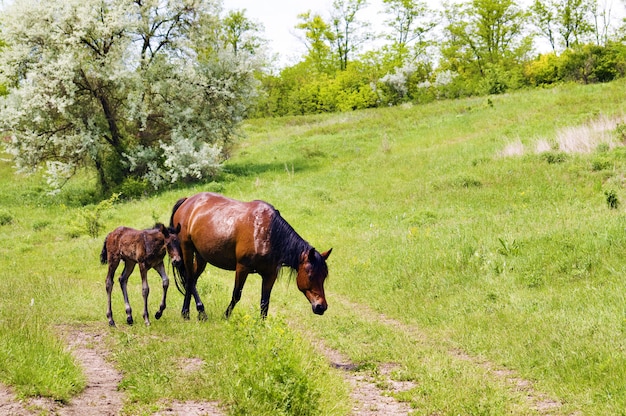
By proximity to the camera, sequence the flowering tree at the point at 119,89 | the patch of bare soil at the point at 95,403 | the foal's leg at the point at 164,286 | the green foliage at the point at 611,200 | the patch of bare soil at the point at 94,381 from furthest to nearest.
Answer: the flowering tree at the point at 119,89
the green foliage at the point at 611,200
the foal's leg at the point at 164,286
the patch of bare soil at the point at 94,381
the patch of bare soil at the point at 95,403

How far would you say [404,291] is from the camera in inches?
500

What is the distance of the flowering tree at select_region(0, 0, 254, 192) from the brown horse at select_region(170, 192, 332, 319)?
19.7m

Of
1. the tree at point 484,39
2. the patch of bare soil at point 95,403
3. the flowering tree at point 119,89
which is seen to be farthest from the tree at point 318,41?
the patch of bare soil at point 95,403

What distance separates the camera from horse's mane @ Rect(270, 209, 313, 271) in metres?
9.20

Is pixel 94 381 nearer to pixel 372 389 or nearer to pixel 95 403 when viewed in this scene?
pixel 95 403

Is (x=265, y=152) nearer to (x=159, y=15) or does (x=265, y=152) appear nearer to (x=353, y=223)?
(x=159, y=15)

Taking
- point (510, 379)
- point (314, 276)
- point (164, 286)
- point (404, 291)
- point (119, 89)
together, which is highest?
point (119, 89)

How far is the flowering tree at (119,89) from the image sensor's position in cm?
2855

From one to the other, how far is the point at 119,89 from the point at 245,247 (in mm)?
22994

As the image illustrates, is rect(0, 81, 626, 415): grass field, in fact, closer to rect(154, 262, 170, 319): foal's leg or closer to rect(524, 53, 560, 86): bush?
rect(154, 262, 170, 319): foal's leg

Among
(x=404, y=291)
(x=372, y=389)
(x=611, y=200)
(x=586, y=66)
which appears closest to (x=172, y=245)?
(x=372, y=389)

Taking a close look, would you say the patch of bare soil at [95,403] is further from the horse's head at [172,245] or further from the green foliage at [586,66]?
the green foliage at [586,66]

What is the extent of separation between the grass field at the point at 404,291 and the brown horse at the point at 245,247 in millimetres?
722

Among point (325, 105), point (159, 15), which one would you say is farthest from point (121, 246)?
point (325, 105)
